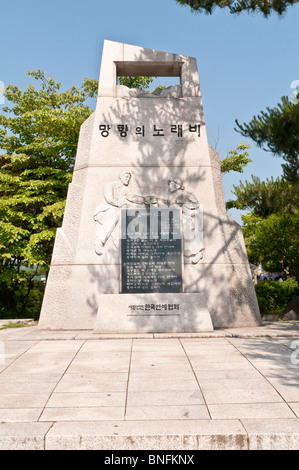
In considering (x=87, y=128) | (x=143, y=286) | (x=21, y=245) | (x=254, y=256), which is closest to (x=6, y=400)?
(x=143, y=286)

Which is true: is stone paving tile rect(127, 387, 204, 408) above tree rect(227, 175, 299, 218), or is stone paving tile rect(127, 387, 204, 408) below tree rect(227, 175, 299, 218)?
below

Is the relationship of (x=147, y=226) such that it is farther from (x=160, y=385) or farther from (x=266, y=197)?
(x=266, y=197)

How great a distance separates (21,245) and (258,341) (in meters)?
9.57

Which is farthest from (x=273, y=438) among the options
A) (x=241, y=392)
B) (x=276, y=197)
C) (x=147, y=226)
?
(x=276, y=197)

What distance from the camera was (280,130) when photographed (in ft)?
33.6

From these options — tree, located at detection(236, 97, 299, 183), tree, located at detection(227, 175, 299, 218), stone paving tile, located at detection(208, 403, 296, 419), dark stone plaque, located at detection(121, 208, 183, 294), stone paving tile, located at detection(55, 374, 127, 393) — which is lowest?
stone paving tile, located at detection(208, 403, 296, 419)

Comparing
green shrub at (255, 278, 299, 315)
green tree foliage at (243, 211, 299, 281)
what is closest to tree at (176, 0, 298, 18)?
green tree foliage at (243, 211, 299, 281)

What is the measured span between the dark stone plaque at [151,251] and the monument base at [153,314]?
1.03 ft

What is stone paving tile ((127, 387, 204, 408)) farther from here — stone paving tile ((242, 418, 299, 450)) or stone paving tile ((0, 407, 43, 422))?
stone paving tile ((0, 407, 43, 422))

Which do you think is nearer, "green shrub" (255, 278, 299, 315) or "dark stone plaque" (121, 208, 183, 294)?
"dark stone plaque" (121, 208, 183, 294)

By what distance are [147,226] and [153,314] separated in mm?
1750

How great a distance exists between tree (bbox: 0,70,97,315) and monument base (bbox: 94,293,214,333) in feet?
20.8

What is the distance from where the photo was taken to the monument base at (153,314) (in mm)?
7324

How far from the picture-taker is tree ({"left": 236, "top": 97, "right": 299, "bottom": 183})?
1007 cm
